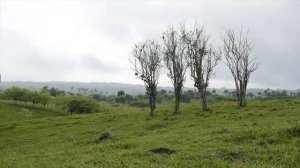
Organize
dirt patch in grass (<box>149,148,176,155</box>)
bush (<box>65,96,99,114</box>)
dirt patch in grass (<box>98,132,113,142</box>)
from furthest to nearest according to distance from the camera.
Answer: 1. bush (<box>65,96,99,114</box>)
2. dirt patch in grass (<box>98,132,113,142</box>)
3. dirt patch in grass (<box>149,148,176,155</box>)

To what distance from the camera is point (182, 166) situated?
14.2m

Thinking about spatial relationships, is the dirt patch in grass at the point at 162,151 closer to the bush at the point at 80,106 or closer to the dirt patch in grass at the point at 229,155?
the dirt patch in grass at the point at 229,155

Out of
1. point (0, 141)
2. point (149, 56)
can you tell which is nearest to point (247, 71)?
point (149, 56)

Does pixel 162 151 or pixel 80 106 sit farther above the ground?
pixel 162 151

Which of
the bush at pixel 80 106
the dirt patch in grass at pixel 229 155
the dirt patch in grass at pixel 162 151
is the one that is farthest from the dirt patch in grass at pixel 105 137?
the bush at pixel 80 106

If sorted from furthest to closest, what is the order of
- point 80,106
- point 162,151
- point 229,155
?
point 80,106
point 162,151
point 229,155

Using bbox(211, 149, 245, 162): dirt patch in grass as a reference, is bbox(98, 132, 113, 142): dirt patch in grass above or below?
below

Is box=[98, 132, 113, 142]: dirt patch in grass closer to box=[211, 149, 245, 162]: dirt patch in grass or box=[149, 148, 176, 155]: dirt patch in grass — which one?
box=[149, 148, 176, 155]: dirt patch in grass

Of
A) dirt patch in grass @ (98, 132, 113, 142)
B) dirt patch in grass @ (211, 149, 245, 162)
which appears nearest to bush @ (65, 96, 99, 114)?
dirt patch in grass @ (98, 132, 113, 142)

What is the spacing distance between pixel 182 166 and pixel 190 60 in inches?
1779

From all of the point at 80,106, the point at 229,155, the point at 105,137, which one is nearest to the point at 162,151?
the point at 229,155

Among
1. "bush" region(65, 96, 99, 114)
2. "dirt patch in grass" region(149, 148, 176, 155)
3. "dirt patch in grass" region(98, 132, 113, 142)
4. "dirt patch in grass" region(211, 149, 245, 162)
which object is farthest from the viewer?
"bush" region(65, 96, 99, 114)

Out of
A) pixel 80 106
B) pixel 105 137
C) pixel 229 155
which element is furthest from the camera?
pixel 80 106

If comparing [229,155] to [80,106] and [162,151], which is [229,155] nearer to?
[162,151]
